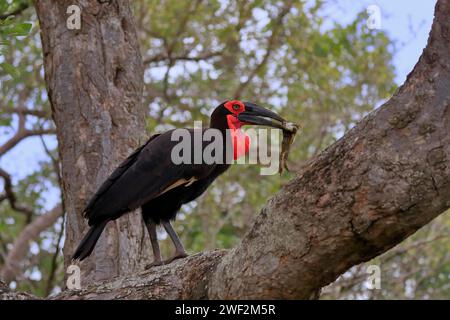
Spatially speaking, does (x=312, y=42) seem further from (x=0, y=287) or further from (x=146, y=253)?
(x=0, y=287)

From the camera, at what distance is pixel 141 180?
4652mm

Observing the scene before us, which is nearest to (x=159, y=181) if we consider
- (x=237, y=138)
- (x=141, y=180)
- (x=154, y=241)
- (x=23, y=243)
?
(x=141, y=180)

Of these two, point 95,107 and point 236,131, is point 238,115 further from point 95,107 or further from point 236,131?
point 95,107

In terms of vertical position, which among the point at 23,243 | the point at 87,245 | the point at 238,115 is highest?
the point at 238,115

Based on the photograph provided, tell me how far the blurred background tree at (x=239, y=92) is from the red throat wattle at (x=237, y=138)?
8.44 ft

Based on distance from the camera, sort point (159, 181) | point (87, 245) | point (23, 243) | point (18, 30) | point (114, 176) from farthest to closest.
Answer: point (23, 243), point (159, 181), point (114, 176), point (87, 245), point (18, 30)

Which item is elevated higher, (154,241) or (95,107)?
(95,107)

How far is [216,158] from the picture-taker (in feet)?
16.6

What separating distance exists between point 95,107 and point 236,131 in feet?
3.26

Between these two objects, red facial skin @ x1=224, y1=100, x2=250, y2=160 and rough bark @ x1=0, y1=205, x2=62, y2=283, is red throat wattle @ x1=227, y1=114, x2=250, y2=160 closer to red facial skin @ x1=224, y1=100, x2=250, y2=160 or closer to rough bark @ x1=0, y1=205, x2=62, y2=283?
red facial skin @ x1=224, y1=100, x2=250, y2=160
